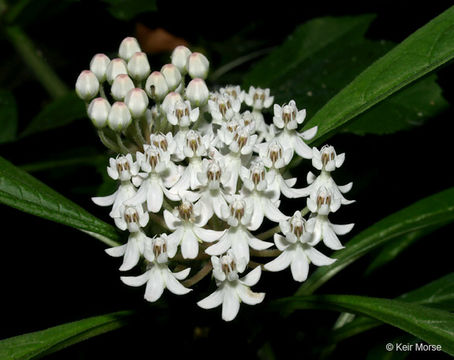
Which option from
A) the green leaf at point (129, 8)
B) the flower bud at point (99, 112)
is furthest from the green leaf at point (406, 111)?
the green leaf at point (129, 8)

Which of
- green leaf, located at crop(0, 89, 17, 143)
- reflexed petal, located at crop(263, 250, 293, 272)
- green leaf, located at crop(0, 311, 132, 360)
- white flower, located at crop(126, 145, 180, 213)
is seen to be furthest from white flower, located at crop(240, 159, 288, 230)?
green leaf, located at crop(0, 89, 17, 143)

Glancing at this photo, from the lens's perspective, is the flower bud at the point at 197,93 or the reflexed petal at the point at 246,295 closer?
the reflexed petal at the point at 246,295

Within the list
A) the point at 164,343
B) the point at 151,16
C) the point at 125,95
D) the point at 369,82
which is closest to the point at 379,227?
the point at 369,82

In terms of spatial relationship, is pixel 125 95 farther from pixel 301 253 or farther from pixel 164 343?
pixel 164 343

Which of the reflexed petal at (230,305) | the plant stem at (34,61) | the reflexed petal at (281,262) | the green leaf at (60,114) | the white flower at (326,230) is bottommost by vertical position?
the reflexed petal at (230,305)

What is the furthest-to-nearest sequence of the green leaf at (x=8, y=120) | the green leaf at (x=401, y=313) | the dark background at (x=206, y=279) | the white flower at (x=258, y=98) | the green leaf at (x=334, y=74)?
the green leaf at (x=8, y=120), the green leaf at (x=334, y=74), the white flower at (x=258, y=98), the dark background at (x=206, y=279), the green leaf at (x=401, y=313)

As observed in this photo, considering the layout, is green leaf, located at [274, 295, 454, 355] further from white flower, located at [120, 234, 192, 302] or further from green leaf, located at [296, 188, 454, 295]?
white flower, located at [120, 234, 192, 302]

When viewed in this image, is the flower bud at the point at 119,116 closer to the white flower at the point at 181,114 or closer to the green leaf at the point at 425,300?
the white flower at the point at 181,114
